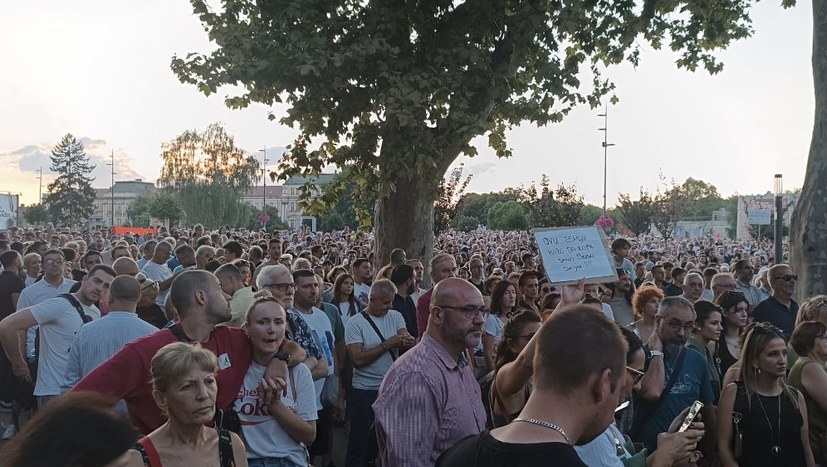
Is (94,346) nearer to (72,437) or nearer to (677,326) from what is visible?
(72,437)

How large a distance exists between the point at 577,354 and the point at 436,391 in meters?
1.28

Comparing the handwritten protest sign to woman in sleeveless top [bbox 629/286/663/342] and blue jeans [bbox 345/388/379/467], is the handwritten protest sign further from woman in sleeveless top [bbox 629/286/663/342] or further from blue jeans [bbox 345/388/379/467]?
blue jeans [bbox 345/388/379/467]

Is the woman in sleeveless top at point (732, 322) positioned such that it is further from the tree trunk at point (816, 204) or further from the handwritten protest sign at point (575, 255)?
the tree trunk at point (816, 204)

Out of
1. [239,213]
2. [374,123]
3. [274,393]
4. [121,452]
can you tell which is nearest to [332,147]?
[374,123]

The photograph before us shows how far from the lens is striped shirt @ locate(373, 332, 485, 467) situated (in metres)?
3.64

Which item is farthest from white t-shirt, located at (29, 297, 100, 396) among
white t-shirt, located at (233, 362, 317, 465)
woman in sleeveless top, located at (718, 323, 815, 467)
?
woman in sleeveless top, located at (718, 323, 815, 467)

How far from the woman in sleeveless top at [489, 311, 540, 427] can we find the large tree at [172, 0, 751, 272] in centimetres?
588

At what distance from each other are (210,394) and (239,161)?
75028mm

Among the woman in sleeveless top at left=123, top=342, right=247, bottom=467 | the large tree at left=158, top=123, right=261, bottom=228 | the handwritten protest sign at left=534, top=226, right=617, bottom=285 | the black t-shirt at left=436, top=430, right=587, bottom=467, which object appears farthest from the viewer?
the large tree at left=158, top=123, right=261, bottom=228

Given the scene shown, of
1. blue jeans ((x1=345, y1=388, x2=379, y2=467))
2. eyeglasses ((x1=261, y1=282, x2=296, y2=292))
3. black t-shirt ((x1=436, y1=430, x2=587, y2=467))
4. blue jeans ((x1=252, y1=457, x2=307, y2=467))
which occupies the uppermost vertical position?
eyeglasses ((x1=261, y1=282, x2=296, y2=292))

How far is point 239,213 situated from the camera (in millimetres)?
76438

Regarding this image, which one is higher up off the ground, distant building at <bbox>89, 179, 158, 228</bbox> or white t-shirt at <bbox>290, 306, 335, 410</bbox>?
distant building at <bbox>89, 179, 158, 228</bbox>

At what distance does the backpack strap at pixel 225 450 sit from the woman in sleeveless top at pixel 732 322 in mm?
4729

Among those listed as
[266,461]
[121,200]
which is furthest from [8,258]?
[121,200]
